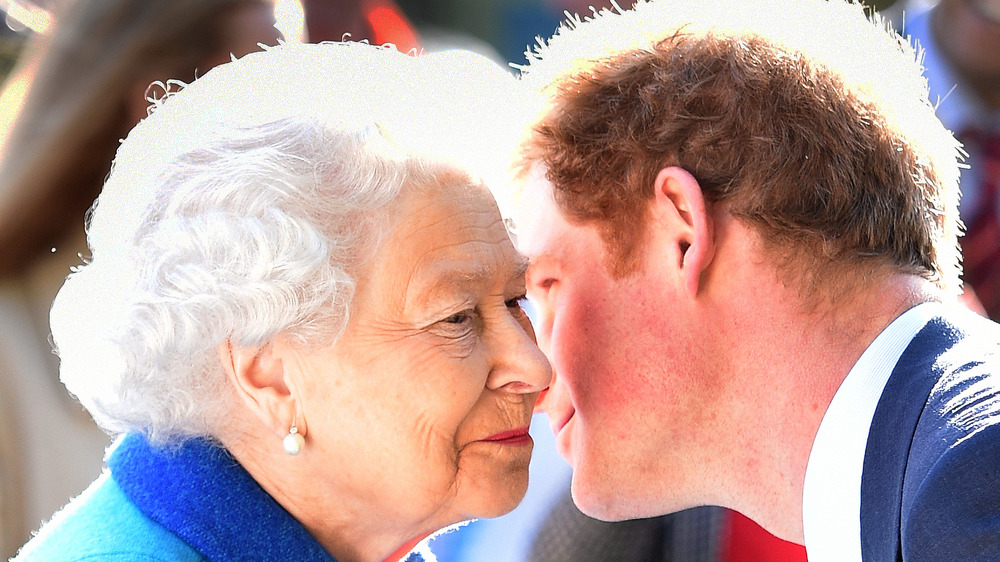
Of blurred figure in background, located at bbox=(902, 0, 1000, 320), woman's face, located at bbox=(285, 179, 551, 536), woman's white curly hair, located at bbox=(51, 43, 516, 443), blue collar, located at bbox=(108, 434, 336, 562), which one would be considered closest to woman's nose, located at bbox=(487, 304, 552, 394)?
woman's face, located at bbox=(285, 179, 551, 536)

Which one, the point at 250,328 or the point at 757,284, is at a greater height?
the point at 250,328

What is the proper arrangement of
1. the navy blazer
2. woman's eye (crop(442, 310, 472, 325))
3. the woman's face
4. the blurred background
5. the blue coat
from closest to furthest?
the navy blazer
the blue coat
the woman's face
woman's eye (crop(442, 310, 472, 325))
the blurred background

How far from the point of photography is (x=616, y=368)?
2105mm

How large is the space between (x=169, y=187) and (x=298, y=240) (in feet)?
0.76

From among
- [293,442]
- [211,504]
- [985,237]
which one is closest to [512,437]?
[293,442]

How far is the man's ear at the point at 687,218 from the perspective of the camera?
196cm

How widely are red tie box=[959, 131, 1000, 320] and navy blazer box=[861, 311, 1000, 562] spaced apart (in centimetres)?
196

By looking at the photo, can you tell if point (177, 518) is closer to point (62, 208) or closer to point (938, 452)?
point (938, 452)

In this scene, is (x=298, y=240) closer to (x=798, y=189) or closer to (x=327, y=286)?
(x=327, y=286)

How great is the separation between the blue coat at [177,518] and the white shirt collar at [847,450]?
85 cm

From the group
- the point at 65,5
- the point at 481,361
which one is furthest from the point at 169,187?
the point at 65,5

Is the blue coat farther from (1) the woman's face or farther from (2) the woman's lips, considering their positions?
(2) the woman's lips

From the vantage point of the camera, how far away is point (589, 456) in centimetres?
215

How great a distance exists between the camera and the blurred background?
8.87ft
